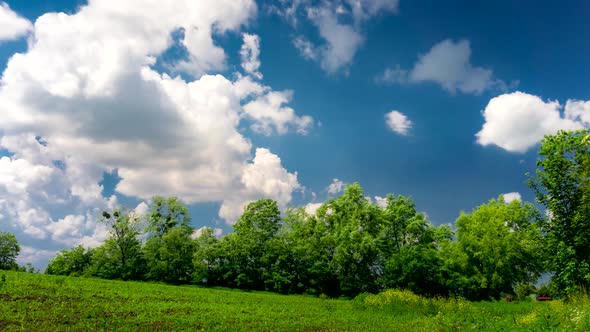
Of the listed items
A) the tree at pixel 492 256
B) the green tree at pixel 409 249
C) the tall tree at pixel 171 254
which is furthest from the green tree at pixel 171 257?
the tree at pixel 492 256

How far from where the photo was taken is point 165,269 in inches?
2312

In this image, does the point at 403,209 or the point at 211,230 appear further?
the point at 211,230

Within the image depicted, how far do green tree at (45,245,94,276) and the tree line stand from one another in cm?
17

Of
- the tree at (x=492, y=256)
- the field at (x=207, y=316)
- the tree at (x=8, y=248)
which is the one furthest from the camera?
the tree at (x=8, y=248)

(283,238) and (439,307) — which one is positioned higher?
(283,238)

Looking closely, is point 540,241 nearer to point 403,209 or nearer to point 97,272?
point 403,209

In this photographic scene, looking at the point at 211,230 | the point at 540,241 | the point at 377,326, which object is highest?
the point at 211,230

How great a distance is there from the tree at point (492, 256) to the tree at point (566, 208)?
25.0 meters

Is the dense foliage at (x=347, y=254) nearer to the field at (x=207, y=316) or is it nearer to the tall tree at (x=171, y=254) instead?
the tall tree at (x=171, y=254)

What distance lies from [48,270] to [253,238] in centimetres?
3608

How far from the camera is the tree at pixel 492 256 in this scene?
53562 millimetres

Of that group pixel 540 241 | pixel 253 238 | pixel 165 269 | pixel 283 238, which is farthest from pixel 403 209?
pixel 165 269

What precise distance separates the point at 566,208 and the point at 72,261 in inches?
2730

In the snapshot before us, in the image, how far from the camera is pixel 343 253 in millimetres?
52156
